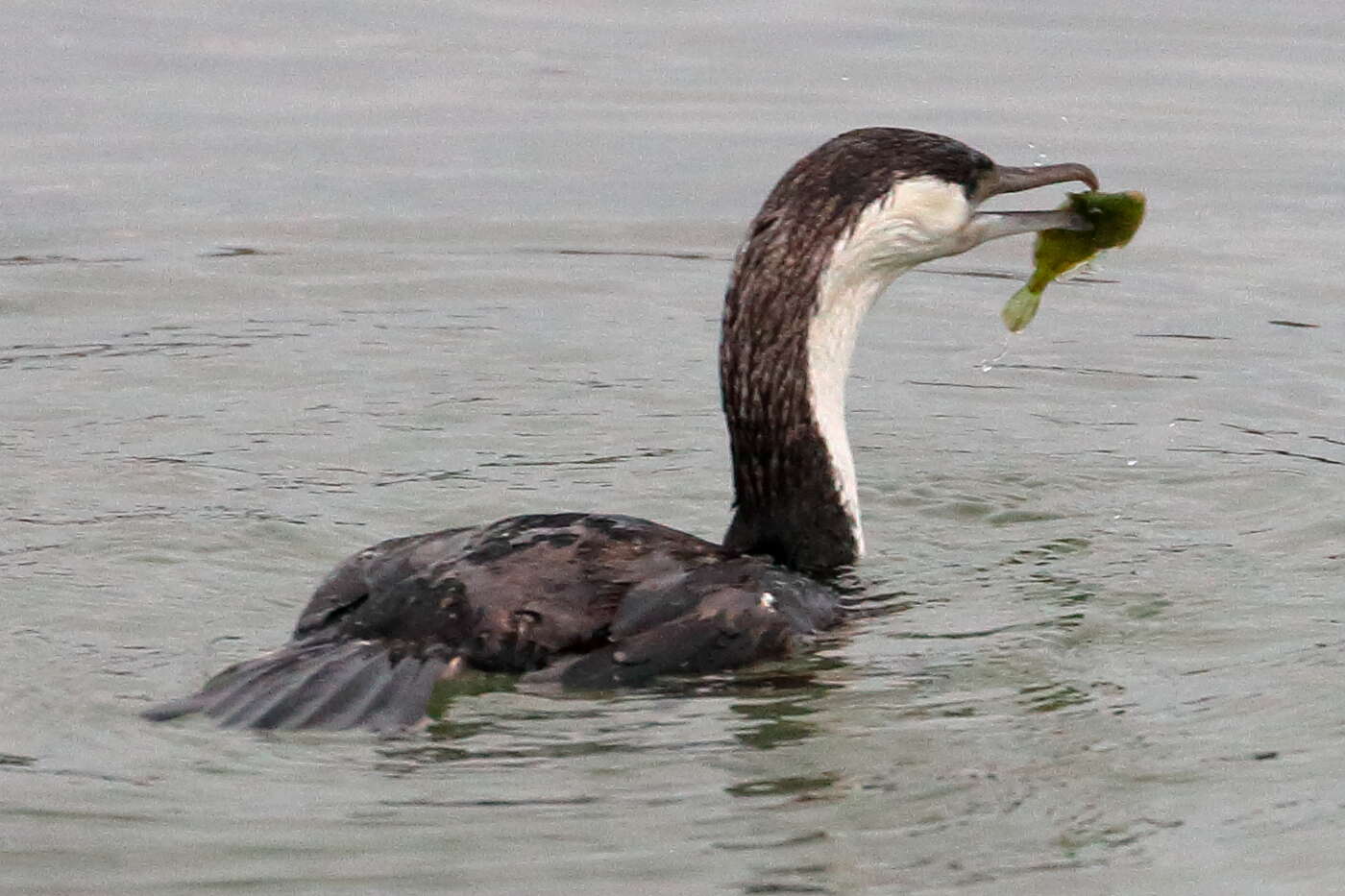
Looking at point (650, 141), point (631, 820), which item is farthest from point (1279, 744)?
point (650, 141)

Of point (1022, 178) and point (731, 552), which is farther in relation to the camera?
point (1022, 178)

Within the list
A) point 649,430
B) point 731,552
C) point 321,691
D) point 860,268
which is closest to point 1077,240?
point 860,268

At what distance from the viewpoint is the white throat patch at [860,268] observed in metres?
8.00

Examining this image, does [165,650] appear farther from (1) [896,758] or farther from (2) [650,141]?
(2) [650,141]

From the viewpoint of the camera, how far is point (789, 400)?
8.02 meters

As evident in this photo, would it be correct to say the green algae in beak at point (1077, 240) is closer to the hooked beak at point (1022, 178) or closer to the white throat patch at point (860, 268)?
the hooked beak at point (1022, 178)

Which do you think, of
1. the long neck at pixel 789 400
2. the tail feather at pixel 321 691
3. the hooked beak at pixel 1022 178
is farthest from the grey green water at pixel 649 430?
the hooked beak at pixel 1022 178

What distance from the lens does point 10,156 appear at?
13.2m

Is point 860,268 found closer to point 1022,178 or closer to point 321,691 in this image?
point 1022,178

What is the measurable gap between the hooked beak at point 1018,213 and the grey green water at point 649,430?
40.7 inches

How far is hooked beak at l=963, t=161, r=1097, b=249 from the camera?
27.1 feet

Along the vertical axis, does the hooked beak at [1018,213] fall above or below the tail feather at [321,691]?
above

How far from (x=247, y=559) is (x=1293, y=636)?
10.6 ft

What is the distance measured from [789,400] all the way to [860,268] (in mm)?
461
